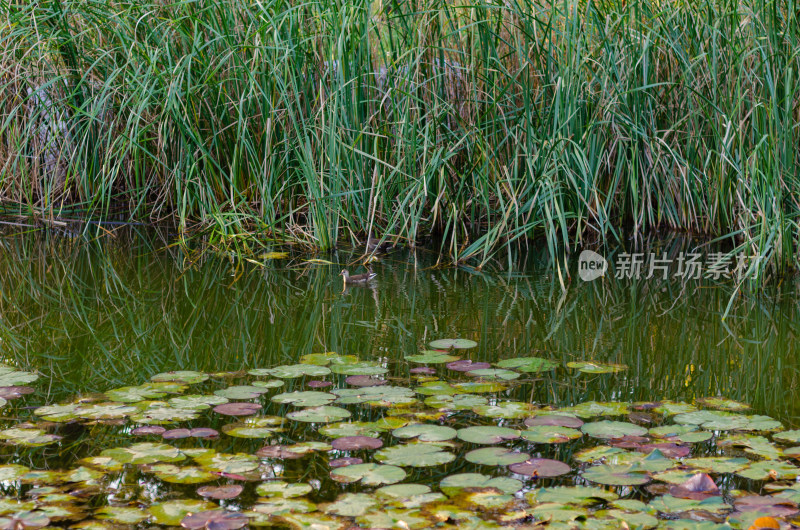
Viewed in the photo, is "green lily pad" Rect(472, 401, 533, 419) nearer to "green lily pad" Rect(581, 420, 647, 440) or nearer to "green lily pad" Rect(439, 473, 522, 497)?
"green lily pad" Rect(581, 420, 647, 440)

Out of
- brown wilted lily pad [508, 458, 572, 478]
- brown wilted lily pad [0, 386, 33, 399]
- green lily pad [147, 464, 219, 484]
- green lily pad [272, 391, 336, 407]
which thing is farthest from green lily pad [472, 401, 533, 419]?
brown wilted lily pad [0, 386, 33, 399]

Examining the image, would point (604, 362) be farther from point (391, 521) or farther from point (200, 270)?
point (200, 270)

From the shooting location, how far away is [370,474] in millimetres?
1747

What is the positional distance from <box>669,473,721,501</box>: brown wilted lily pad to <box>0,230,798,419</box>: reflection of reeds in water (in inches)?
22.4

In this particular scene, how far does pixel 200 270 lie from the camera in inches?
150

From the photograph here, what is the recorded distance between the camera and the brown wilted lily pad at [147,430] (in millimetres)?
1966

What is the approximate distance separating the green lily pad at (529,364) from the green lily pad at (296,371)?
20.3 inches

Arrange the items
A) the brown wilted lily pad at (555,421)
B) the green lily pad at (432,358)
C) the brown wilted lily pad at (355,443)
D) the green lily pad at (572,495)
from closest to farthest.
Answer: the green lily pad at (572,495), the brown wilted lily pad at (355,443), the brown wilted lily pad at (555,421), the green lily pad at (432,358)

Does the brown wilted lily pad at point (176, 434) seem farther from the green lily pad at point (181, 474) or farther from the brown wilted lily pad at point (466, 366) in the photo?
the brown wilted lily pad at point (466, 366)

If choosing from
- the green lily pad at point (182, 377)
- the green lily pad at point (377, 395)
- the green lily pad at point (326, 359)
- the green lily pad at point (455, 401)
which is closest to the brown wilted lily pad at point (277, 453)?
the green lily pad at point (377, 395)

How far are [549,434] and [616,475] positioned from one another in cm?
23

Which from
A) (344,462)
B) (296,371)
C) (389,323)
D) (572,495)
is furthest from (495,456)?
(389,323)

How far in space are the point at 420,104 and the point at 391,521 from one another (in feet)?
9.90

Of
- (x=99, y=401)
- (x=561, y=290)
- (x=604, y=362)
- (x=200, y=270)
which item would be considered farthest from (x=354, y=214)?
(x=99, y=401)
